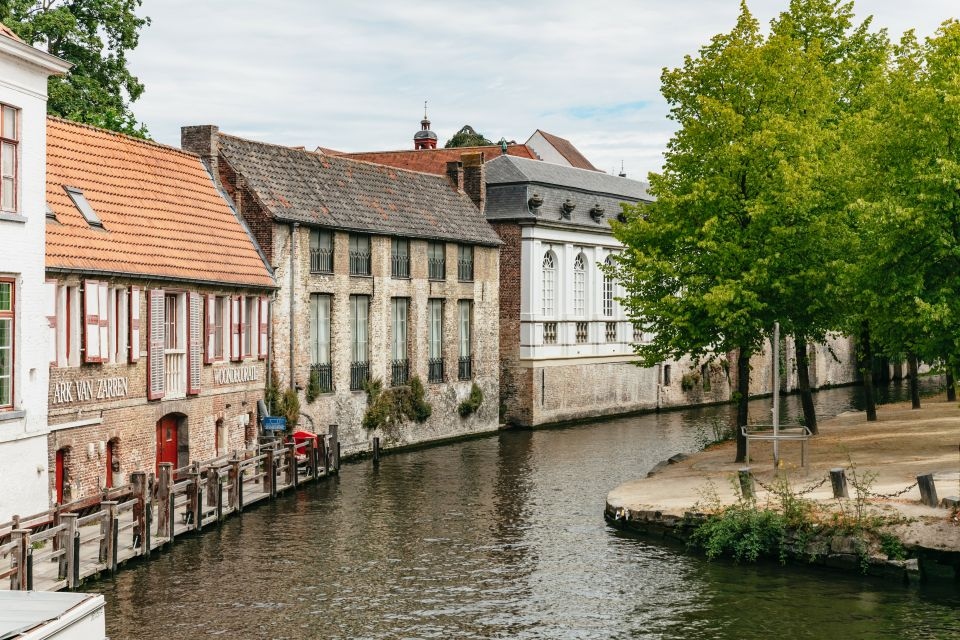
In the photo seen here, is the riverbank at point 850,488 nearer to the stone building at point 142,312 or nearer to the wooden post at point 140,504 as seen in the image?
the wooden post at point 140,504

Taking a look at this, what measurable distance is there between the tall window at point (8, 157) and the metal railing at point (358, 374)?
15406mm

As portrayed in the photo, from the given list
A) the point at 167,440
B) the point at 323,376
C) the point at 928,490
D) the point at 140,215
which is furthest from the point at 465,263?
the point at 928,490

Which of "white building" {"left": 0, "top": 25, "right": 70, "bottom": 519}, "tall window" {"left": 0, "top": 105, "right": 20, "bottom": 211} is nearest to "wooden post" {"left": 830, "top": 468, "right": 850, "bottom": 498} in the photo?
"white building" {"left": 0, "top": 25, "right": 70, "bottom": 519}

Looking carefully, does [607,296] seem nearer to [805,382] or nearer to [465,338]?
[465,338]

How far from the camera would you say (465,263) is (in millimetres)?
39031

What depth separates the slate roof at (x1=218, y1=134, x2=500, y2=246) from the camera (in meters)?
31.6

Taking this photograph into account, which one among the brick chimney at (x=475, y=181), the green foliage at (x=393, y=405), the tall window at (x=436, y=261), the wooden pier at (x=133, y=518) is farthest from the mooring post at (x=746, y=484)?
the brick chimney at (x=475, y=181)

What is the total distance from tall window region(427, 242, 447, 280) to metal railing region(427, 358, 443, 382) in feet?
8.16

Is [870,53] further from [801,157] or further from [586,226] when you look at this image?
[586,226]

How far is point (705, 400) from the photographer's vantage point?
50875 mm

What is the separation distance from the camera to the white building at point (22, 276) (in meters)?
18.3

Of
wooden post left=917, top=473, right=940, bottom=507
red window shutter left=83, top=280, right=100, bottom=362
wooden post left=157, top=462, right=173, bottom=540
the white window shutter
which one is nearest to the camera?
wooden post left=917, top=473, right=940, bottom=507

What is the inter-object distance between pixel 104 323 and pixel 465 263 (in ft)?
58.6

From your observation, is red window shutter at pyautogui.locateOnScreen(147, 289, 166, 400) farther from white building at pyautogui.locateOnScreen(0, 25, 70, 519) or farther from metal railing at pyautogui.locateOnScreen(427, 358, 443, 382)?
metal railing at pyautogui.locateOnScreen(427, 358, 443, 382)
